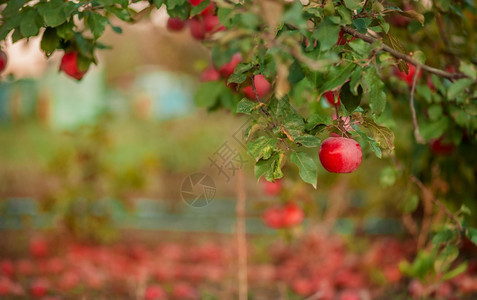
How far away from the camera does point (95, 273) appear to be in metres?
2.68

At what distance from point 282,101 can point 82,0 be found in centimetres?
52

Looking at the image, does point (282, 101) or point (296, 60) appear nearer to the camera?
point (296, 60)

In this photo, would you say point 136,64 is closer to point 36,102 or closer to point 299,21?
point 36,102

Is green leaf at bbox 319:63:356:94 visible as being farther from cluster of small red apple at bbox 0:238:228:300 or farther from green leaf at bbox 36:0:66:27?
cluster of small red apple at bbox 0:238:228:300

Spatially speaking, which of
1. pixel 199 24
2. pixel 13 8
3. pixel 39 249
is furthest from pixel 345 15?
pixel 39 249

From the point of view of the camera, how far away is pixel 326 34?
1036mm

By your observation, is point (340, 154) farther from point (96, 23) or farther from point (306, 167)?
point (96, 23)

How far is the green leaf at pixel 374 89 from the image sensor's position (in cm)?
105

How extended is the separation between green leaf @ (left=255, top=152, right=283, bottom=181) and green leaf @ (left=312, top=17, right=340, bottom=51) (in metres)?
0.22

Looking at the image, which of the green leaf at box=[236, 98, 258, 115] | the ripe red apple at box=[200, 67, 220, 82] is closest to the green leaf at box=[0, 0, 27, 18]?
the green leaf at box=[236, 98, 258, 115]

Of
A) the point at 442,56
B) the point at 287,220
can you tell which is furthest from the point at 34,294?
the point at 442,56

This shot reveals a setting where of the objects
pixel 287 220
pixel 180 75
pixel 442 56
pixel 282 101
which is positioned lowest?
pixel 180 75

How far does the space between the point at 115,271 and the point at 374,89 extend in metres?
A: 2.12

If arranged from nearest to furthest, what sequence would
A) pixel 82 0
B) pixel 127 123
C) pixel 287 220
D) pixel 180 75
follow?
pixel 82 0
pixel 287 220
pixel 127 123
pixel 180 75
